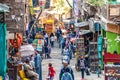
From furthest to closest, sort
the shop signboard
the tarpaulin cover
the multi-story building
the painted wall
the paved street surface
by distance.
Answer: the paved street surface
the painted wall
the multi-story building
the shop signboard
the tarpaulin cover

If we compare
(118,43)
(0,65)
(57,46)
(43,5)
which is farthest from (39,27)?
(0,65)

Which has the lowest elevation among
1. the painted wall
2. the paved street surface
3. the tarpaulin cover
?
the paved street surface

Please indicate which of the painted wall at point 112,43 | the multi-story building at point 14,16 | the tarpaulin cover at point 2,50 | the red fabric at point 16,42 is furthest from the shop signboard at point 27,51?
the tarpaulin cover at point 2,50

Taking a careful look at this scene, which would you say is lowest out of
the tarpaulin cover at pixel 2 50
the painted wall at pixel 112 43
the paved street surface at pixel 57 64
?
the paved street surface at pixel 57 64

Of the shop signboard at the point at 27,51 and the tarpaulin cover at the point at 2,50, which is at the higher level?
the tarpaulin cover at the point at 2,50

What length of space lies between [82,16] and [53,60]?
6686 millimetres

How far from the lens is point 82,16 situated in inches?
1462

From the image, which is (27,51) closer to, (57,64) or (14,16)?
(14,16)

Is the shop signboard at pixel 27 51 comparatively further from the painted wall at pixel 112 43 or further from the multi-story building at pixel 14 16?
the painted wall at pixel 112 43

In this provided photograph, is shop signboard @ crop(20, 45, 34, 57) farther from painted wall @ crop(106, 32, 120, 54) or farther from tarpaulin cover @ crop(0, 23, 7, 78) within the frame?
tarpaulin cover @ crop(0, 23, 7, 78)

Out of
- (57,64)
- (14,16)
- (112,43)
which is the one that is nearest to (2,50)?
(14,16)

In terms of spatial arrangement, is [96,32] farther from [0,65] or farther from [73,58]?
[0,65]

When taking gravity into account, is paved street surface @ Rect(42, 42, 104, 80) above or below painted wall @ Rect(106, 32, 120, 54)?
below

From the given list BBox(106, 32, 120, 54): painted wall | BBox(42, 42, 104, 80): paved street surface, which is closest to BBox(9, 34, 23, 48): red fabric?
BBox(42, 42, 104, 80): paved street surface
